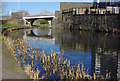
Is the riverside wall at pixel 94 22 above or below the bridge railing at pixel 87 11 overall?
below

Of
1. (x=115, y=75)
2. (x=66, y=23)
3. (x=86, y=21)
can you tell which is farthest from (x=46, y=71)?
(x=66, y=23)

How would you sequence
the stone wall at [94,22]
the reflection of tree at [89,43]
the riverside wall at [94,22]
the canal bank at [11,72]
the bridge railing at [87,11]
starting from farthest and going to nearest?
the bridge railing at [87,11], the stone wall at [94,22], the riverside wall at [94,22], the reflection of tree at [89,43], the canal bank at [11,72]

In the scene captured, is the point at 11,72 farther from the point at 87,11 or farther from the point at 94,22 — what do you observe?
the point at 87,11

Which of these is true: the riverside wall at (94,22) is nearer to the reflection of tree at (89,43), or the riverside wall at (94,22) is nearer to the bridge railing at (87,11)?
the bridge railing at (87,11)

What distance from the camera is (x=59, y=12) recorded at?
259 feet

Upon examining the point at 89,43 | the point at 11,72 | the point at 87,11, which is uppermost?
the point at 87,11

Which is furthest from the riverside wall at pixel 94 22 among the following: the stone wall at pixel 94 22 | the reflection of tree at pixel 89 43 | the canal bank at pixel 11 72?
the canal bank at pixel 11 72

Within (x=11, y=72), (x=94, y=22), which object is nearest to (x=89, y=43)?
(x=11, y=72)

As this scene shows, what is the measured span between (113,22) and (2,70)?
4414 centimetres

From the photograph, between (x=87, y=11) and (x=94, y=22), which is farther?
(x=87, y=11)

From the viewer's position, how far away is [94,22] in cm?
5653

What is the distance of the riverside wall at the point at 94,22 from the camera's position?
51375 mm

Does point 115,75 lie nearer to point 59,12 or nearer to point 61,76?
point 61,76

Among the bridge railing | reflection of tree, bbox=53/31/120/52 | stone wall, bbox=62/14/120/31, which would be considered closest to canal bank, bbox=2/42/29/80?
reflection of tree, bbox=53/31/120/52
